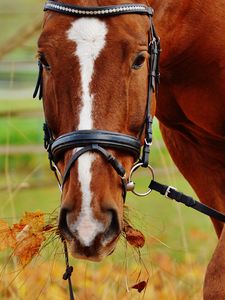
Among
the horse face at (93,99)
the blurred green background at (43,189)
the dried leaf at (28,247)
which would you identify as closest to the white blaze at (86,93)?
the horse face at (93,99)

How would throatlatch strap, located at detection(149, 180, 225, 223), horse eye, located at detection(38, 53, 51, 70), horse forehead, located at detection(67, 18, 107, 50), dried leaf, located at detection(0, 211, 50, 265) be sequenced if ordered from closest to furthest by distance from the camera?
horse forehead, located at detection(67, 18, 107, 50), horse eye, located at detection(38, 53, 51, 70), throatlatch strap, located at detection(149, 180, 225, 223), dried leaf, located at detection(0, 211, 50, 265)

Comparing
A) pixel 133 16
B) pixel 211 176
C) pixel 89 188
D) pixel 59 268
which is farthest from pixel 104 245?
pixel 59 268

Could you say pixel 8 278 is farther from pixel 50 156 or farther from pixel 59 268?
pixel 50 156

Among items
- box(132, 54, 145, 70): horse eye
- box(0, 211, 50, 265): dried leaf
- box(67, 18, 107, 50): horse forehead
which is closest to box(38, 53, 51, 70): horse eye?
box(67, 18, 107, 50): horse forehead

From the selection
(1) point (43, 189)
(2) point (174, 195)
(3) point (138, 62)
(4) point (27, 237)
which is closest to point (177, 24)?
(3) point (138, 62)

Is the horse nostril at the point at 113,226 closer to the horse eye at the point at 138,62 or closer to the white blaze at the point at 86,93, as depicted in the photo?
the white blaze at the point at 86,93

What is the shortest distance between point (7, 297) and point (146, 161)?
2.16 m

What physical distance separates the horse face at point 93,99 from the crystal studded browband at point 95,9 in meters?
0.02

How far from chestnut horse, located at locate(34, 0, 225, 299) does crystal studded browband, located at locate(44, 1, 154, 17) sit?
0.02m

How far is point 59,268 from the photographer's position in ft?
22.3

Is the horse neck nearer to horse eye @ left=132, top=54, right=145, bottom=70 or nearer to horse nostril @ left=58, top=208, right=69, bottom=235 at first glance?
horse eye @ left=132, top=54, right=145, bottom=70

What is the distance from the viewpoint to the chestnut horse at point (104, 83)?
3234mm

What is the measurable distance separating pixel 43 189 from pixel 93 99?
17.9 feet

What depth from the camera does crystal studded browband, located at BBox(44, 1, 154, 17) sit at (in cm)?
344
